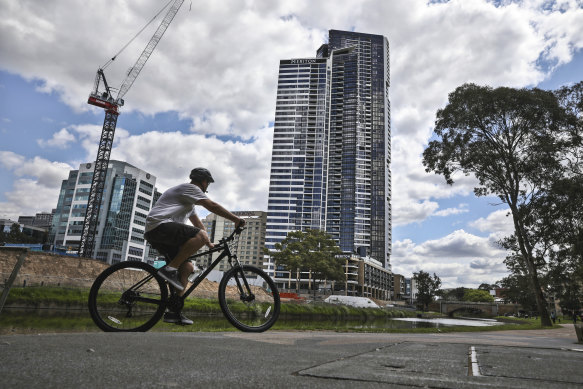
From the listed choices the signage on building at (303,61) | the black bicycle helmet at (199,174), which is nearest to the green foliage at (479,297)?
the signage on building at (303,61)

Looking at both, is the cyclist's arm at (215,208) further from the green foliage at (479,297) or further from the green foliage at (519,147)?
the green foliage at (479,297)

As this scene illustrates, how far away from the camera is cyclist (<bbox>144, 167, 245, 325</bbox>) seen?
183 inches

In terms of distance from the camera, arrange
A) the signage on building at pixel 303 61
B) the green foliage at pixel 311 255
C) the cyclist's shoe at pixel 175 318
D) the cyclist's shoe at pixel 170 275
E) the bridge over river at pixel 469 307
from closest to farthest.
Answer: the cyclist's shoe at pixel 175 318 → the cyclist's shoe at pixel 170 275 → the green foliage at pixel 311 255 → the bridge over river at pixel 469 307 → the signage on building at pixel 303 61

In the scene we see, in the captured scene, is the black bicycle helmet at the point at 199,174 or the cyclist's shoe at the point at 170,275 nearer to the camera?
the cyclist's shoe at the point at 170,275

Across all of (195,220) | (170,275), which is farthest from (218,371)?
(195,220)

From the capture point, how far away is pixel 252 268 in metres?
5.42

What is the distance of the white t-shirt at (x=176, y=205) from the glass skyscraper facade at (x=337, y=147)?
132920mm

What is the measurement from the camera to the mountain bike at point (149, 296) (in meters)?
4.75

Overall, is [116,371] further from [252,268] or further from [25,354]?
[252,268]

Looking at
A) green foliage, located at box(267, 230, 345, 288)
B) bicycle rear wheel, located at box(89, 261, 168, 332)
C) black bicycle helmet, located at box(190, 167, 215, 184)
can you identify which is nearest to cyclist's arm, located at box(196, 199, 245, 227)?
black bicycle helmet, located at box(190, 167, 215, 184)

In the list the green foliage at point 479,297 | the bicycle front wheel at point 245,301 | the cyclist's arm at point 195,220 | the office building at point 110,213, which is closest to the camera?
the bicycle front wheel at point 245,301

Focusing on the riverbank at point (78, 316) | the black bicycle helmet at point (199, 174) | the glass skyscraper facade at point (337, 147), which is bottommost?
the riverbank at point (78, 316)

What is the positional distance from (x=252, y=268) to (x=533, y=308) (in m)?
129

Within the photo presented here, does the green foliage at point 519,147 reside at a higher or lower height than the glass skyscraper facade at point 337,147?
lower
